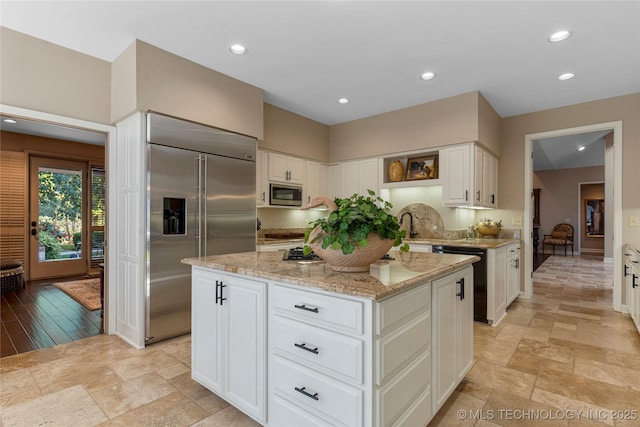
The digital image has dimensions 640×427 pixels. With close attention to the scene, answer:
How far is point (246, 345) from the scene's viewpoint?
1.81m

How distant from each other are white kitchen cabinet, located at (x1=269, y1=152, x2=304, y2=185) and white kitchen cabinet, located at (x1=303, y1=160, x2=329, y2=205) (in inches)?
5.4

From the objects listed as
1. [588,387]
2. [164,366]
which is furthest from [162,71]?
[588,387]

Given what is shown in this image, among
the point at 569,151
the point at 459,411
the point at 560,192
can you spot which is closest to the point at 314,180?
the point at 459,411

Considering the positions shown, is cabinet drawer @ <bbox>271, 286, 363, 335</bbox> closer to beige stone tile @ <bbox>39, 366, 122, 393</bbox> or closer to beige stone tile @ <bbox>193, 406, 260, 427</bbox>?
beige stone tile @ <bbox>193, 406, 260, 427</bbox>

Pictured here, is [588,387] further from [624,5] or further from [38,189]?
[38,189]

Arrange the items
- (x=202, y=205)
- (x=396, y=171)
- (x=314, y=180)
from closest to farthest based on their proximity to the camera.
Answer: (x=202, y=205)
(x=396, y=171)
(x=314, y=180)

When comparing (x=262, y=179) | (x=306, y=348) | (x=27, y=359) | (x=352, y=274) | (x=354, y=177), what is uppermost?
(x=354, y=177)

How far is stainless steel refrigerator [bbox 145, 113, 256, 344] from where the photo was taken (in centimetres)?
298

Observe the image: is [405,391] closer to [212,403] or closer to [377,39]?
[212,403]

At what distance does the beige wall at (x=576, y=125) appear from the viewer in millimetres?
3934

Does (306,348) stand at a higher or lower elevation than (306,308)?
lower

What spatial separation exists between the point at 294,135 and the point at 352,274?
137 inches

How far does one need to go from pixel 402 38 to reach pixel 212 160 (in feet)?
7.09

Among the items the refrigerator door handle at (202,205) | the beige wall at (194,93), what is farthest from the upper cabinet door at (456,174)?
the refrigerator door handle at (202,205)
